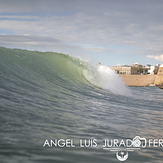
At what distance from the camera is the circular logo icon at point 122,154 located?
2.64m

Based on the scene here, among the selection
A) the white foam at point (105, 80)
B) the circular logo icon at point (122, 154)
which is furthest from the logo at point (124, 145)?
the white foam at point (105, 80)

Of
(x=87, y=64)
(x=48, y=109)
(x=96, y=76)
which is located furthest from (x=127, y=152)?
(x=87, y=64)

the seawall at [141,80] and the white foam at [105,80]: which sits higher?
the seawall at [141,80]

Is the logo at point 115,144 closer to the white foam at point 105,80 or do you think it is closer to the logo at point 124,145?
the logo at point 124,145

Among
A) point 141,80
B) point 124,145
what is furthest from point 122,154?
point 141,80

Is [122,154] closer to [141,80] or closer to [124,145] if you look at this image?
[124,145]

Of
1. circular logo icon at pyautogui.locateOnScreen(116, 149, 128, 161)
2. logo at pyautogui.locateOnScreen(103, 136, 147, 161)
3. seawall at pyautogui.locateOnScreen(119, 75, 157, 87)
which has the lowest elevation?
circular logo icon at pyautogui.locateOnScreen(116, 149, 128, 161)

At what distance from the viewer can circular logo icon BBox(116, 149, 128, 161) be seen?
264 centimetres

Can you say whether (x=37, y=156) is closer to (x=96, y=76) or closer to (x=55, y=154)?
(x=55, y=154)

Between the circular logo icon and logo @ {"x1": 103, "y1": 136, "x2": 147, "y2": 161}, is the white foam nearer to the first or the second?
logo @ {"x1": 103, "y1": 136, "x2": 147, "y2": 161}

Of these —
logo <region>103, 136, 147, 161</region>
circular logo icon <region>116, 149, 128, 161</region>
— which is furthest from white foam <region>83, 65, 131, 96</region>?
circular logo icon <region>116, 149, 128, 161</region>

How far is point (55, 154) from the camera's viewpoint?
8.51 feet

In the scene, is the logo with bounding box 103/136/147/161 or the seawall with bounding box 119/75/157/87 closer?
the logo with bounding box 103/136/147/161

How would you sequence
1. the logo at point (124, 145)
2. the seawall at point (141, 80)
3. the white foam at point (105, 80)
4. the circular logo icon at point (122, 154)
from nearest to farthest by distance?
1. the circular logo icon at point (122, 154)
2. the logo at point (124, 145)
3. the white foam at point (105, 80)
4. the seawall at point (141, 80)
